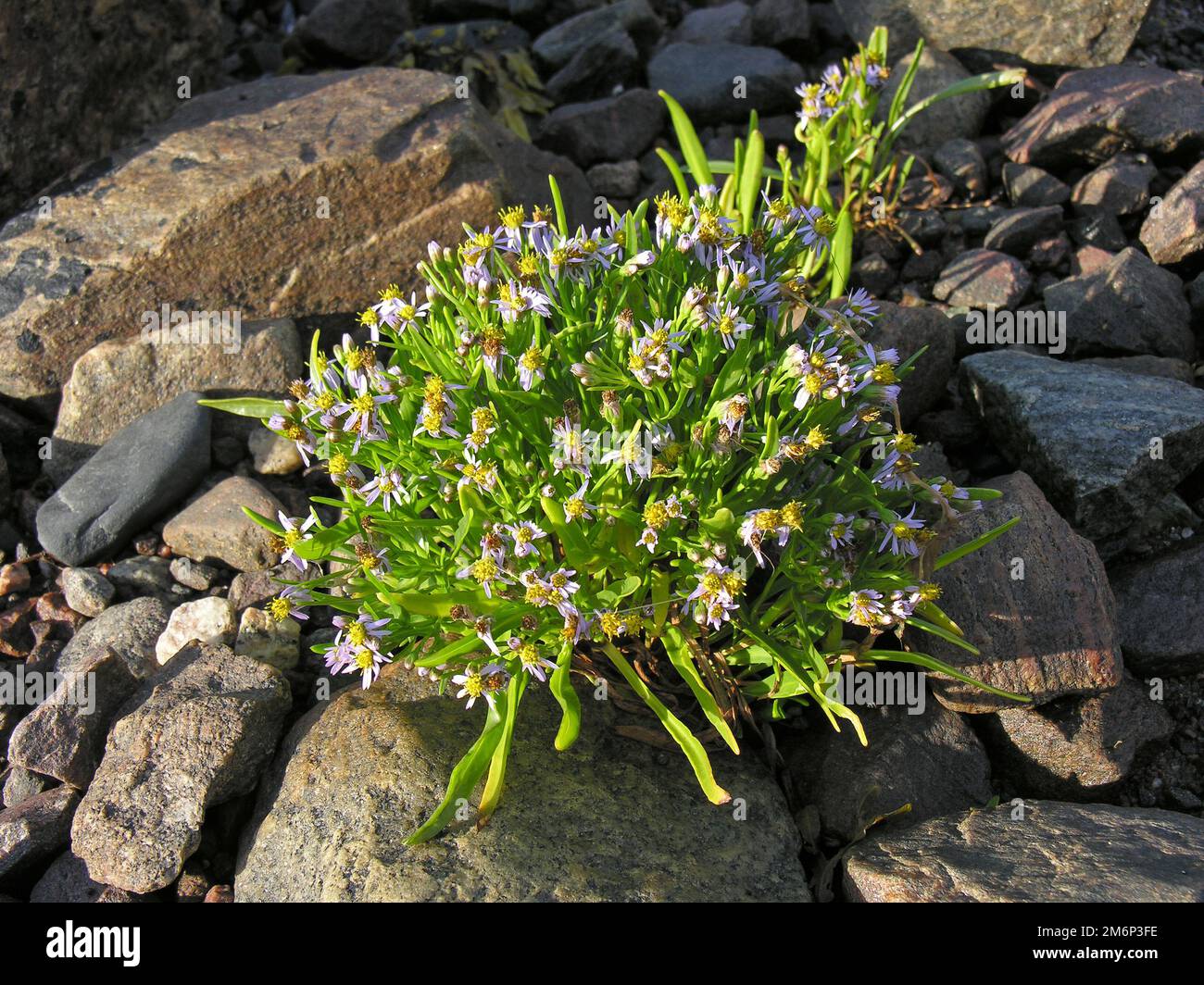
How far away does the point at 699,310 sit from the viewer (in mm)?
3371

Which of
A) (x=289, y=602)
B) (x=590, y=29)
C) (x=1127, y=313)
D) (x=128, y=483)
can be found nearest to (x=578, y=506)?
(x=289, y=602)

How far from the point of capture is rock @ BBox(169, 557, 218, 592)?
466 centimetres

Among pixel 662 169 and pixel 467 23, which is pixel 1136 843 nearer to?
pixel 662 169

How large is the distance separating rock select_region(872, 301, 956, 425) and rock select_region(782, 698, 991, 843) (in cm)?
154

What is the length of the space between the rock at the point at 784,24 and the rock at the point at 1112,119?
162 cm

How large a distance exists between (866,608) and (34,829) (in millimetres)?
2743

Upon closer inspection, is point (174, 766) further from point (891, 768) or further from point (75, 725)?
point (891, 768)

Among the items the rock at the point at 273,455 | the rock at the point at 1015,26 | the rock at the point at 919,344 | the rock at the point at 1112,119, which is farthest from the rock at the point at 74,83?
the rock at the point at 1112,119

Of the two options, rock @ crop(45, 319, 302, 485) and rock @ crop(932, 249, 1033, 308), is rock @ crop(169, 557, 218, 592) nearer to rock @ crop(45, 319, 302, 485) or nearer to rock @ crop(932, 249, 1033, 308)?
rock @ crop(45, 319, 302, 485)

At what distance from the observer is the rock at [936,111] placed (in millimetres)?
6355

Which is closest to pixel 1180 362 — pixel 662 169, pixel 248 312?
pixel 662 169

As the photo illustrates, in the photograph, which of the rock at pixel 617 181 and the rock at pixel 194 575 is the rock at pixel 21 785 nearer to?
the rock at pixel 194 575

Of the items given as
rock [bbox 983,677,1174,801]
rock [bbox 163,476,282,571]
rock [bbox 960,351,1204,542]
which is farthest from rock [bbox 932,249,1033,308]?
Result: rock [bbox 163,476,282,571]

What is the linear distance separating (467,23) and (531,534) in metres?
5.32
